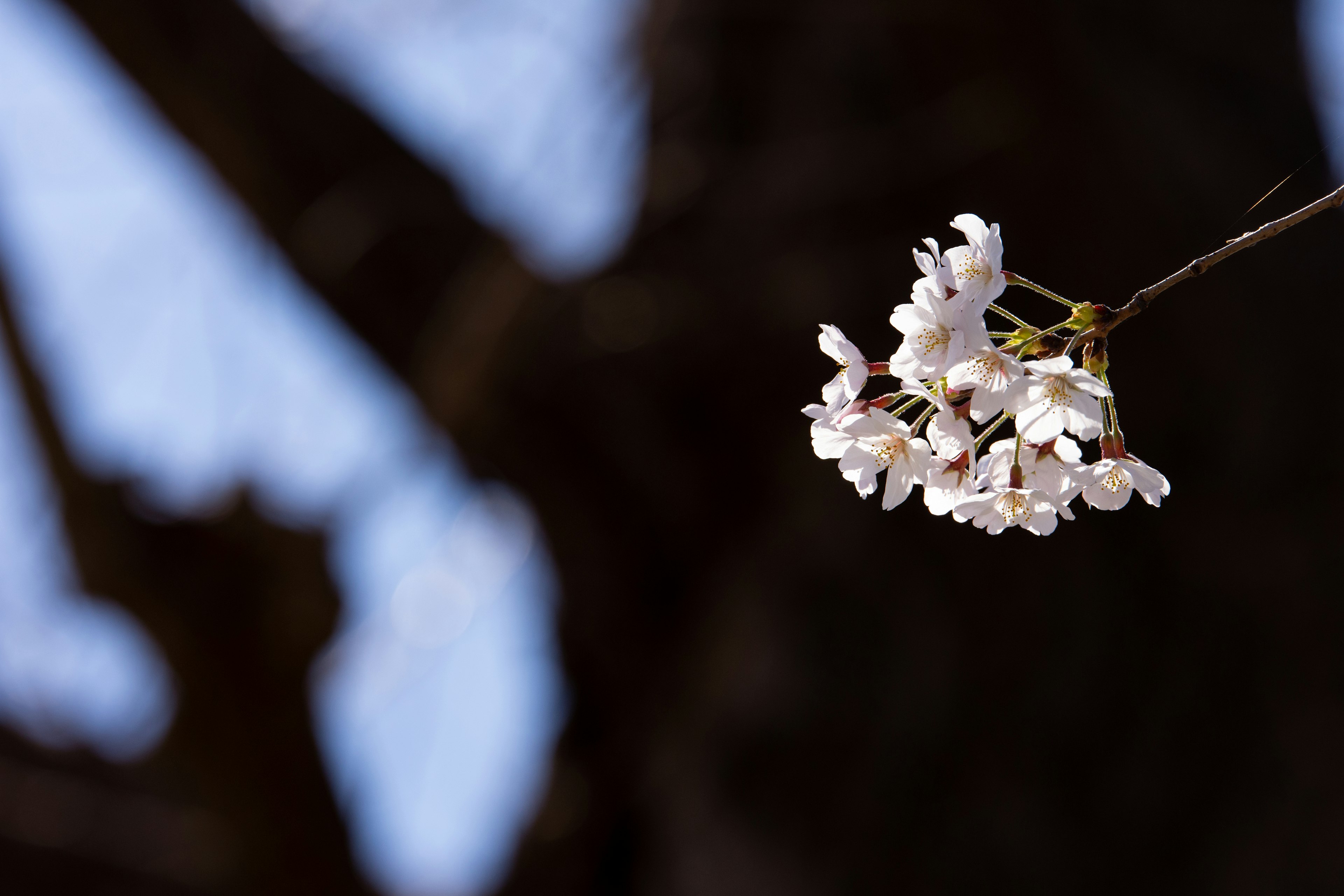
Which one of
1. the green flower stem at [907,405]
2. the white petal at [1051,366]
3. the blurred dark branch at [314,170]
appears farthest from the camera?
the blurred dark branch at [314,170]

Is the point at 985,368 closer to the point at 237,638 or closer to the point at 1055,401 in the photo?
the point at 1055,401

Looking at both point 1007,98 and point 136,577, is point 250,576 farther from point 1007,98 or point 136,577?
point 1007,98

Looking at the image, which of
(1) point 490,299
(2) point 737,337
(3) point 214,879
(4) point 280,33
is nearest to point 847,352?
(1) point 490,299

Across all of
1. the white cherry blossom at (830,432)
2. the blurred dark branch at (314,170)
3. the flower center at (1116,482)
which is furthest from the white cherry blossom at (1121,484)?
the blurred dark branch at (314,170)

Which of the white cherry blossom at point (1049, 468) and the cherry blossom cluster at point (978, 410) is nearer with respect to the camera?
the cherry blossom cluster at point (978, 410)

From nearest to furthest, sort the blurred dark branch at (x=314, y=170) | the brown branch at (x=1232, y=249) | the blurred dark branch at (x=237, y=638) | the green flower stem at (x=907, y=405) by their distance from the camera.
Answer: the brown branch at (x=1232, y=249) < the green flower stem at (x=907, y=405) < the blurred dark branch at (x=237, y=638) < the blurred dark branch at (x=314, y=170)

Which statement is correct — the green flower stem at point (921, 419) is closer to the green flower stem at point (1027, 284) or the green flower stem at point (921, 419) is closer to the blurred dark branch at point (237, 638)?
the green flower stem at point (1027, 284)
